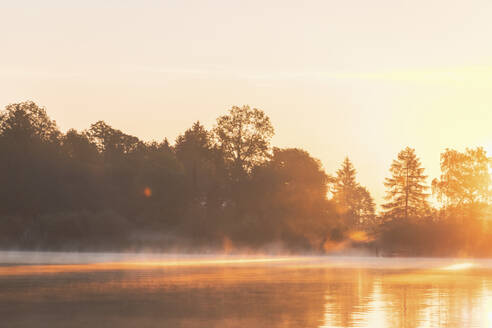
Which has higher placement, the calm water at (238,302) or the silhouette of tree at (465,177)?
the silhouette of tree at (465,177)

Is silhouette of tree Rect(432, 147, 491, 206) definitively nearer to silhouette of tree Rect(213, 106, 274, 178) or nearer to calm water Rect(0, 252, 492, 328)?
silhouette of tree Rect(213, 106, 274, 178)

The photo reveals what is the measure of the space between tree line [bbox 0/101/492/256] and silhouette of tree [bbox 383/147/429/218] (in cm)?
778

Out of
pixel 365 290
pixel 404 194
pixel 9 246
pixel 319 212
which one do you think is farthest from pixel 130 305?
pixel 404 194

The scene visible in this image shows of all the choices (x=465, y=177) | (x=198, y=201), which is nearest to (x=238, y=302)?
(x=198, y=201)

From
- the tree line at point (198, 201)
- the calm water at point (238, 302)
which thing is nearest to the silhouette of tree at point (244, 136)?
the tree line at point (198, 201)

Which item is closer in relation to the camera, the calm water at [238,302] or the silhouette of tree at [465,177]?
the calm water at [238,302]

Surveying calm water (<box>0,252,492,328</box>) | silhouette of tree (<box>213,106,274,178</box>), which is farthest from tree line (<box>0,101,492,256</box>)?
calm water (<box>0,252,492,328</box>)

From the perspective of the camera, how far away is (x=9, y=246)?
3927 inches

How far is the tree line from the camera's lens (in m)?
99.8

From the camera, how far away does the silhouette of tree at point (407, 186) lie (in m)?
151

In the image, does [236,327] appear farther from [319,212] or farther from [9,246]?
[319,212]

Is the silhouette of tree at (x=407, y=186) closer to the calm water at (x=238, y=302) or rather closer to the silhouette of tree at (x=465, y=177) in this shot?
the silhouette of tree at (x=465, y=177)

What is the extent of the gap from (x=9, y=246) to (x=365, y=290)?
7445 cm

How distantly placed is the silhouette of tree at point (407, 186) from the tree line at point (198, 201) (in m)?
7.78
